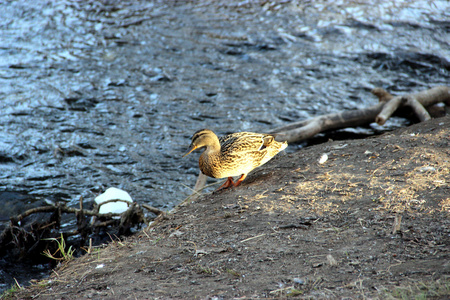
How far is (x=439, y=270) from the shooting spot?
2783 mm

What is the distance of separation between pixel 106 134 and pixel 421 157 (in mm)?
5557

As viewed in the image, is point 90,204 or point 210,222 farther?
point 90,204

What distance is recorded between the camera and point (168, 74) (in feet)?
33.4

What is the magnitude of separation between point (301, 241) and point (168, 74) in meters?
7.43

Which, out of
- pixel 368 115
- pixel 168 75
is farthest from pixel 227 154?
pixel 168 75

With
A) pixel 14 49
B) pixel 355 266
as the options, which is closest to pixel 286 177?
pixel 355 266

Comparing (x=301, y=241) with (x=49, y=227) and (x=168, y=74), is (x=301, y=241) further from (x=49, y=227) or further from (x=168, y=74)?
(x=168, y=74)

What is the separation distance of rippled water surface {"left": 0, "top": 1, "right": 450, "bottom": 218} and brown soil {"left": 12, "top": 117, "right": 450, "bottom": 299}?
2367mm

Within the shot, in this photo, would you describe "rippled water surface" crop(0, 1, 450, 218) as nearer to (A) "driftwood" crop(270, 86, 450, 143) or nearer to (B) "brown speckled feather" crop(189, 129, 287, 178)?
(A) "driftwood" crop(270, 86, 450, 143)

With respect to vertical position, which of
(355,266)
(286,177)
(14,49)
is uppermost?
(14,49)

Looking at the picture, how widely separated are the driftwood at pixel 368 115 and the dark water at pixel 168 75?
50 centimetres

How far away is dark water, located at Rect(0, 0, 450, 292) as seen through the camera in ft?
23.6

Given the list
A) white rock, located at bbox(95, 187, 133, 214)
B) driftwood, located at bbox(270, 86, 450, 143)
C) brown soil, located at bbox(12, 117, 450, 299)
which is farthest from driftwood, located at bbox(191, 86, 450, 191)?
white rock, located at bbox(95, 187, 133, 214)

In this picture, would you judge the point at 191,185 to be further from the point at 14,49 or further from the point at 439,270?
the point at 14,49
